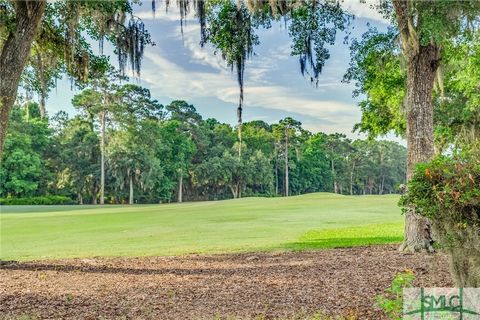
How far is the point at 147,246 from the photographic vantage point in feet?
40.2

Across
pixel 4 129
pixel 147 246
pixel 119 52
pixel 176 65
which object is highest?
pixel 176 65

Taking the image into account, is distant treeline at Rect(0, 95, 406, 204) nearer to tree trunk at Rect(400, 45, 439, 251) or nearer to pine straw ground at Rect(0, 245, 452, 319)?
pine straw ground at Rect(0, 245, 452, 319)

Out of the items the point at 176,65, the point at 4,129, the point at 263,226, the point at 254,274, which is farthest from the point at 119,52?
the point at 176,65

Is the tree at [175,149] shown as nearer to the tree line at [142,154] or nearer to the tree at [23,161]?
the tree line at [142,154]

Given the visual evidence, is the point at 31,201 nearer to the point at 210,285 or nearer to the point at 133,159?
the point at 133,159

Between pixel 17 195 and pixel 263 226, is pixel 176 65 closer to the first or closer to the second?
pixel 263 226

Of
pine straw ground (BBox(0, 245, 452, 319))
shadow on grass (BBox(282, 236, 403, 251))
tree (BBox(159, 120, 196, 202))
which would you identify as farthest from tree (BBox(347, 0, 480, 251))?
tree (BBox(159, 120, 196, 202))

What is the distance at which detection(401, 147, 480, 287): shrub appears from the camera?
3.42m

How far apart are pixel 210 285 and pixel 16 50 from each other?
203 inches

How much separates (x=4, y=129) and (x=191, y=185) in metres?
58.7

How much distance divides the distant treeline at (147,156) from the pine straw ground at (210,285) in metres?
33.9

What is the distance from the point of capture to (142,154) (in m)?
51.4

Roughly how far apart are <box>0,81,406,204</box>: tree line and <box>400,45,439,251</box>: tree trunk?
34549 millimetres

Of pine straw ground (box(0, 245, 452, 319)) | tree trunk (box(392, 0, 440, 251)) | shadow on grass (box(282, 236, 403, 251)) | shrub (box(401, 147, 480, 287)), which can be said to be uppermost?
tree trunk (box(392, 0, 440, 251))
